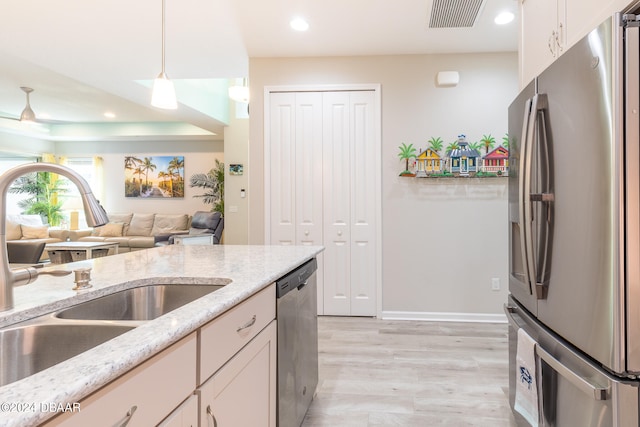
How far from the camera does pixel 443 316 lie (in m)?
3.82

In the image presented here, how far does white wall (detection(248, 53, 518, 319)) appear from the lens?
3779 millimetres

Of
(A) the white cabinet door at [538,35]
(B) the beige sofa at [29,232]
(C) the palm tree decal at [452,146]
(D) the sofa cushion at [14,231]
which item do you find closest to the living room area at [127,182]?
(B) the beige sofa at [29,232]

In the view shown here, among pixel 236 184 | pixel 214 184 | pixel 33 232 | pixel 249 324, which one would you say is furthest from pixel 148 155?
pixel 249 324

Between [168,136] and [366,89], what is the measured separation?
557cm

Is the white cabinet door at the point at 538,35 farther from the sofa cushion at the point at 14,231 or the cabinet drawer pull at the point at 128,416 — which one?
the sofa cushion at the point at 14,231

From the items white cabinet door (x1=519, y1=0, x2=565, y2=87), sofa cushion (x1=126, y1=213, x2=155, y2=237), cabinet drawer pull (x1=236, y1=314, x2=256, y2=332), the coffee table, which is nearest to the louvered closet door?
white cabinet door (x1=519, y1=0, x2=565, y2=87)

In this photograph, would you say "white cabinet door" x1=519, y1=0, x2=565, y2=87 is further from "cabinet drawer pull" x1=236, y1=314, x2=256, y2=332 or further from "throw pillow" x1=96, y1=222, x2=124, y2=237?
"throw pillow" x1=96, y1=222, x2=124, y2=237

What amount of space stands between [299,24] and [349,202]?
1.71m

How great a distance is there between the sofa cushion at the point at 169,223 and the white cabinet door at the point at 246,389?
270 inches

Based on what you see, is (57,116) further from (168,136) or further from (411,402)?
(411,402)

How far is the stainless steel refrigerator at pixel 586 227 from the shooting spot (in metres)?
1.03

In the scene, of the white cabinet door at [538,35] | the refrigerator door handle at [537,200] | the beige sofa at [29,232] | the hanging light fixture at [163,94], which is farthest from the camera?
the beige sofa at [29,232]

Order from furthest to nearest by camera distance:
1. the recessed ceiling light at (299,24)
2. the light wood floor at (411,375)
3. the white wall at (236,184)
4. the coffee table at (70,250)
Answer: the white wall at (236,184) < the coffee table at (70,250) < the recessed ceiling light at (299,24) < the light wood floor at (411,375)

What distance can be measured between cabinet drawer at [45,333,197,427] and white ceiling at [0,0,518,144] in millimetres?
2896
